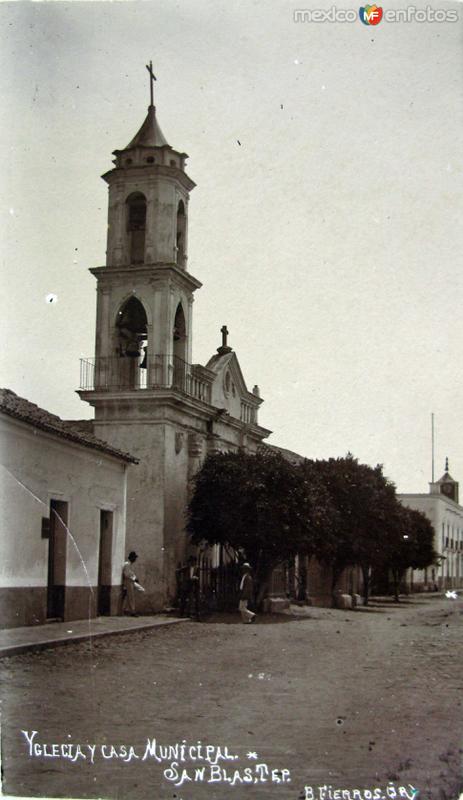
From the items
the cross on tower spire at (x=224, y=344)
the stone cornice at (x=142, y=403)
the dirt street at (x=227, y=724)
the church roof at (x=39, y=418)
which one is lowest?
the dirt street at (x=227, y=724)

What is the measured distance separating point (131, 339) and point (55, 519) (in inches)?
381

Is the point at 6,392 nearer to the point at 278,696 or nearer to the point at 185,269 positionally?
the point at 278,696

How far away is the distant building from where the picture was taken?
60.1m

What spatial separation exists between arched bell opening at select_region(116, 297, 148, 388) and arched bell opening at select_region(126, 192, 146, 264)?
121cm

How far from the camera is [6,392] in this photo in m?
14.9

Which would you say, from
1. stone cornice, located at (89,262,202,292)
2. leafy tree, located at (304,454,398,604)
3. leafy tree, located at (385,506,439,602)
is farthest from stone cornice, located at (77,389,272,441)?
leafy tree, located at (385,506,439,602)

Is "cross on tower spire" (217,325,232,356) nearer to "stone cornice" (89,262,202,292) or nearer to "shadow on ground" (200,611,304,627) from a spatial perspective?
"stone cornice" (89,262,202,292)

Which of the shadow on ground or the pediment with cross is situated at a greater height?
the pediment with cross

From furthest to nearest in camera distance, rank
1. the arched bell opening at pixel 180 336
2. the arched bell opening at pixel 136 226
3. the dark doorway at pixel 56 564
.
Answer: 1. the arched bell opening at pixel 180 336
2. the arched bell opening at pixel 136 226
3. the dark doorway at pixel 56 564

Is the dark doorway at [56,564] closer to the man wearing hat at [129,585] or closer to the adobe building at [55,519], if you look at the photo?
the adobe building at [55,519]

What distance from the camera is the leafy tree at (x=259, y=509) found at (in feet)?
74.2

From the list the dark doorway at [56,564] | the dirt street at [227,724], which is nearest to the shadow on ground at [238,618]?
the dark doorway at [56,564]

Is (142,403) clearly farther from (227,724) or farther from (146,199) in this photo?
(227,724)

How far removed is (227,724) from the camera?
8.30 metres
